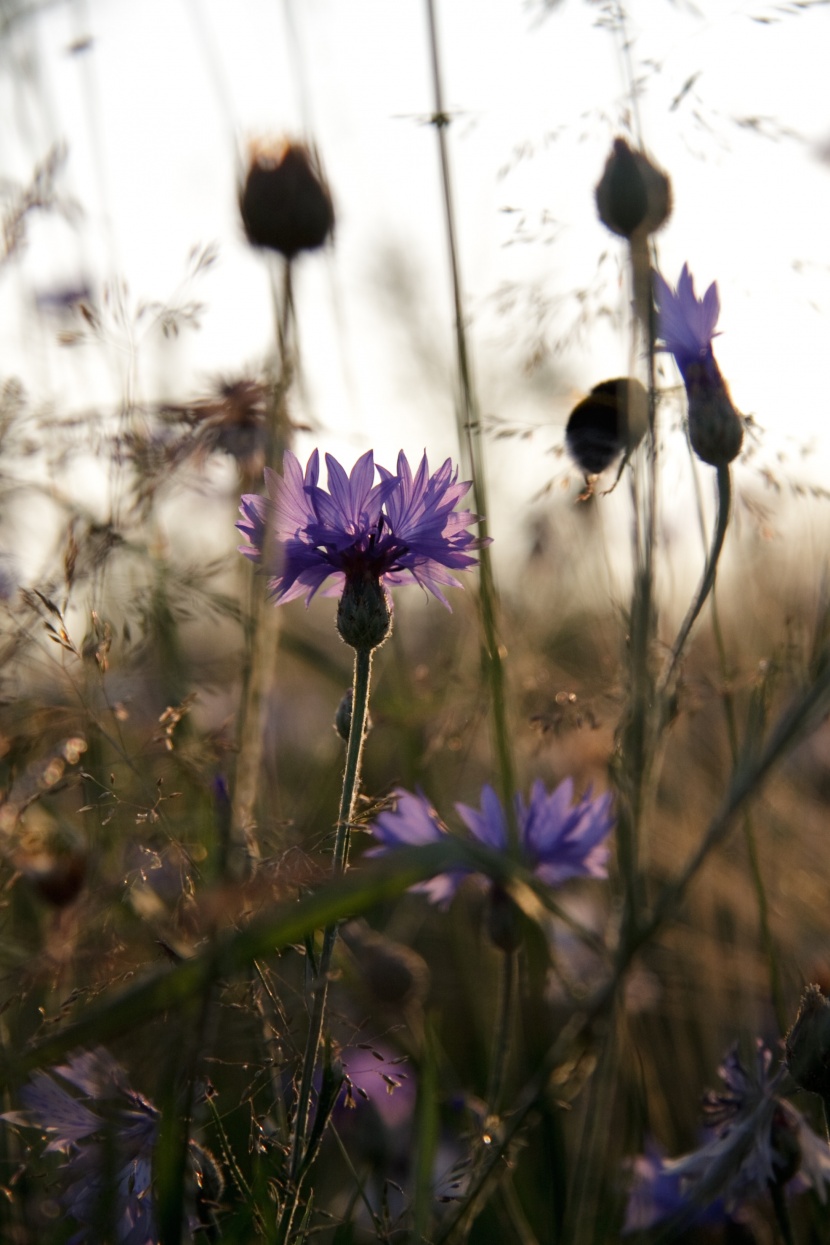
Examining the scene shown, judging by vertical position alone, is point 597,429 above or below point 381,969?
above

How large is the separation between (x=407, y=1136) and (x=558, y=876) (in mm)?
519

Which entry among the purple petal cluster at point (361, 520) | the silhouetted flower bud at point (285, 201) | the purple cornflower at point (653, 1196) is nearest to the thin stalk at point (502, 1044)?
the purple cornflower at point (653, 1196)

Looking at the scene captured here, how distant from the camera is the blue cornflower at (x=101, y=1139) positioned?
0.79 meters

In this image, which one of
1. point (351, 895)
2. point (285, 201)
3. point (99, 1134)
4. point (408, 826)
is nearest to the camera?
point (351, 895)

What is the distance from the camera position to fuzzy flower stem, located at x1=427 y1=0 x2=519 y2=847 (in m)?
0.95

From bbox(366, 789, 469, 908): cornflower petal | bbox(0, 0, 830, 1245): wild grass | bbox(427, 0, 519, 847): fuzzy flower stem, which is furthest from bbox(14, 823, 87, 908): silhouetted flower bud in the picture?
bbox(427, 0, 519, 847): fuzzy flower stem

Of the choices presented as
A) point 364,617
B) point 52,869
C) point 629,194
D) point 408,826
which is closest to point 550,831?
point 408,826

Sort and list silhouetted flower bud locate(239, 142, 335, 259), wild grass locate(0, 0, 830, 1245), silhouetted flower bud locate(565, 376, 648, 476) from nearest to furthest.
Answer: wild grass locate(0, 0, 830, 1245), silhouetted flower bud locate(565, 376, 648, 476), silhouetted flower bud locate(239, 142, 335, 259)

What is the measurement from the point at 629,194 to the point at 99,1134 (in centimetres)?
81

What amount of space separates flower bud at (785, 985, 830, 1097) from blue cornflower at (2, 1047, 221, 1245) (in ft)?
1.30

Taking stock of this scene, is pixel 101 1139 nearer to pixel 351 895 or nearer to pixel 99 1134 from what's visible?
pixel 99 1134

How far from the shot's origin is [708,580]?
814mm

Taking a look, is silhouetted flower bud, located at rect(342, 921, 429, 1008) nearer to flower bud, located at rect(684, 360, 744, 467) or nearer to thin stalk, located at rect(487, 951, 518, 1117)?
thin stalk, located at rect(487, 951, 518, 1117)

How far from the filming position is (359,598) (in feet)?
2.93
